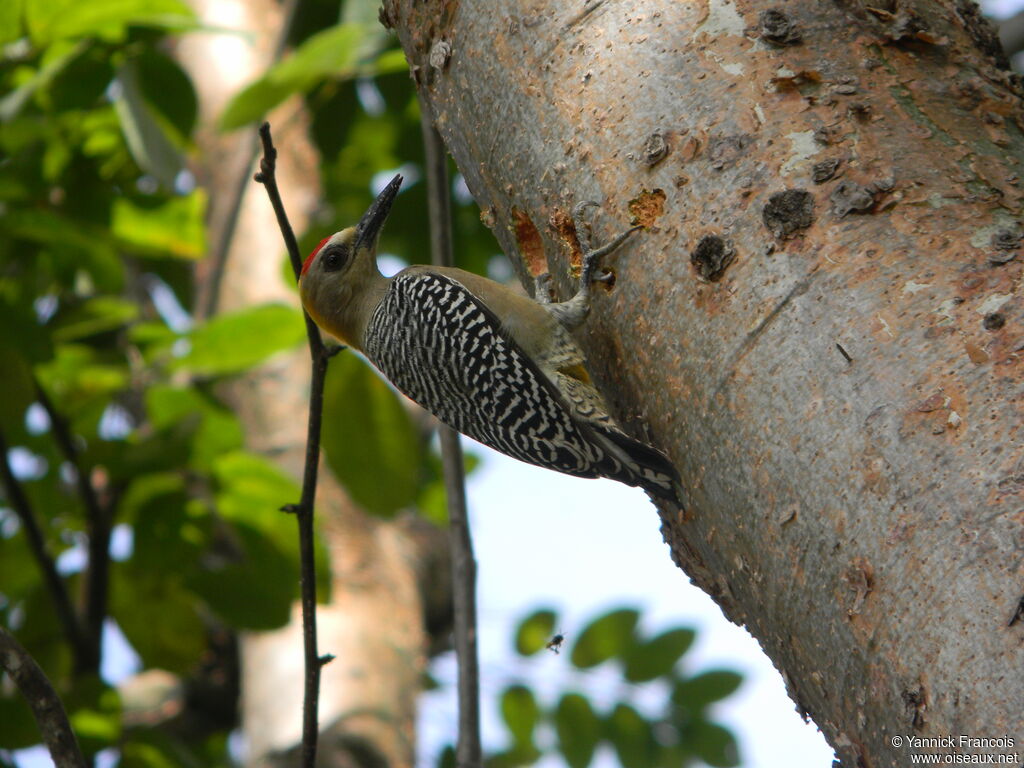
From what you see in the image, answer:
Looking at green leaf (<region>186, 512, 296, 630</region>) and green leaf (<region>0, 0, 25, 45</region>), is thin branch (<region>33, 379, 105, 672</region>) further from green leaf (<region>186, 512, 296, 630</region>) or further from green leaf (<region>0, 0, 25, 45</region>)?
green leaf (<region>0, 0, 25, 45</region>)

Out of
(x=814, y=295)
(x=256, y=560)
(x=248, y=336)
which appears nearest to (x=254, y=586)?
(x=256, y=560)

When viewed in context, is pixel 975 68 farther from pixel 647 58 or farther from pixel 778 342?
pixel 778 342

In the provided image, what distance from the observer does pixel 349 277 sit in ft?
14.3

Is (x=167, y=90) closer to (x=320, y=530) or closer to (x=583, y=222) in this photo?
(x=320, y=530)

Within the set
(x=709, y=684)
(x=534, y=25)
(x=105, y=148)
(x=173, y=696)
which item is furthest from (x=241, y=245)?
(x=534, y=25)

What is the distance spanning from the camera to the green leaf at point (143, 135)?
12.2 ft

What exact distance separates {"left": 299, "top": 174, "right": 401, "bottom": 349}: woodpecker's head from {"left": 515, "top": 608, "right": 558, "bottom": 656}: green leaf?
181cm

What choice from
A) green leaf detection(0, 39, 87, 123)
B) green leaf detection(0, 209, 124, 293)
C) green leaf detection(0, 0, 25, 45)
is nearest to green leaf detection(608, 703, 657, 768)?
green leaf detection(0, 209, 124, 293)

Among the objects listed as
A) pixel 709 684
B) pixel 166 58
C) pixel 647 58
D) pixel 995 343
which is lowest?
pixel 709 684

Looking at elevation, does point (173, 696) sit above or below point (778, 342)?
below

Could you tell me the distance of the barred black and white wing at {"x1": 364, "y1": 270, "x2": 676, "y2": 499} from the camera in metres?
3.06

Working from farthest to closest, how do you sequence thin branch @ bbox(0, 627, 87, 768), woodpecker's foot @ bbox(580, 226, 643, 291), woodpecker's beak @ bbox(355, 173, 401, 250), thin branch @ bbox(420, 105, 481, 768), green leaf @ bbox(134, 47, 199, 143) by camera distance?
woodpecker's beak @ bbox(355, 173, 401, 250)
green leaf @ bbox(134, 47, 199, 143)
thin branch @ bbox(420, 105, 481, 768)
woodpecker's foot @ bbox(580, 226, 643, 291)
thin branch @ bbox(0, 627, 87, 768)

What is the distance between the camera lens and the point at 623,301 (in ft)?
7.11

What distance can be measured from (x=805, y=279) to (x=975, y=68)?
0.70m
